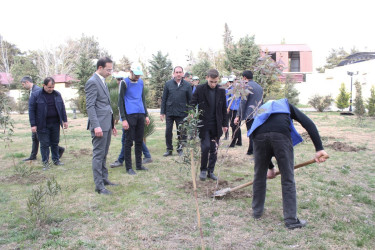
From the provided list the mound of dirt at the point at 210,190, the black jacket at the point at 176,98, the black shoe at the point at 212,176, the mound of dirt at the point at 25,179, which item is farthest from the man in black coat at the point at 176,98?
the mound of dirt at the point at 25,179

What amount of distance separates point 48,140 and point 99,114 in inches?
99.6

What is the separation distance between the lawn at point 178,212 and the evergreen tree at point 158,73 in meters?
24.0

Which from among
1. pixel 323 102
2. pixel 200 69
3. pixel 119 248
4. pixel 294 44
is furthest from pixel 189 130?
pixel 294 44

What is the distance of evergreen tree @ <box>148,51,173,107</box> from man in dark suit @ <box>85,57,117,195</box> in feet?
83.3

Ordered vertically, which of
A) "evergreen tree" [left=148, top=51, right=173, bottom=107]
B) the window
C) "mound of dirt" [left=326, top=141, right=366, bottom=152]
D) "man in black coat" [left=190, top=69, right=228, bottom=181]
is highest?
the window

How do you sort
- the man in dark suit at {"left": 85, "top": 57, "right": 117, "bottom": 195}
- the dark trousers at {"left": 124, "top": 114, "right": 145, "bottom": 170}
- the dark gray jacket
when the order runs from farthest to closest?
1. the dark gray jacket
2. the dark trousers at {"left": 124, "top": 114, "right": 145, "bottom": 170}
3. the man in dark suit at {"left": 85, "top": 57, "right": 117, "bottom": 195}

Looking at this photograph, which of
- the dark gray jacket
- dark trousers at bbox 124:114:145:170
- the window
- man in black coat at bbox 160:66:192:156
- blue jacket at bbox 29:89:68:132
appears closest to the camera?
dark trousers at bbox 124:114:145:170

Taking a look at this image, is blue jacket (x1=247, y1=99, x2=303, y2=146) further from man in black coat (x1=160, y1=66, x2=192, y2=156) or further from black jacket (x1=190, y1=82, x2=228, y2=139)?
man in black coat (x1=160, y1=66, x2=192, y2=156)

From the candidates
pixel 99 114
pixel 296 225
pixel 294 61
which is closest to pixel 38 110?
pixel 99 114

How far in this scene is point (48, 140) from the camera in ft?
21.3

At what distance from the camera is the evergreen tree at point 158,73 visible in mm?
30125

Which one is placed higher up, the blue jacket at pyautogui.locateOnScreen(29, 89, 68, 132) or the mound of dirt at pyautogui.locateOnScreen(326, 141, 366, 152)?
the blue jacket at pyautogui.locateOnScreen(29, 89, 68, 132)

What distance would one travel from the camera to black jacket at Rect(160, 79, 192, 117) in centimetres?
718

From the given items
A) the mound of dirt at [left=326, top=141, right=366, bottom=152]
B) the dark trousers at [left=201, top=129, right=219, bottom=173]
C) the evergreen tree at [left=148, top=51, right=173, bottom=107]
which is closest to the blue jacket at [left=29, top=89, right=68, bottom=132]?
the dark trousers at [left=201, top=129, right=219, bottom=173]
